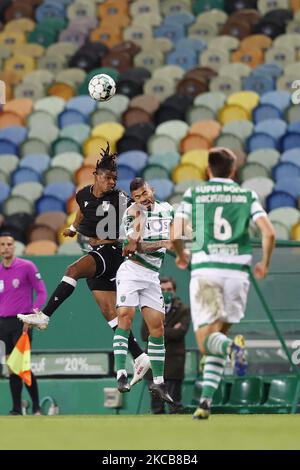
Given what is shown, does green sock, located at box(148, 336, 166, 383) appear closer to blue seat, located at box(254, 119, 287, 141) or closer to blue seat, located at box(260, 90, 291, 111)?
blue seat, located at box(254, 119, 287, 141)

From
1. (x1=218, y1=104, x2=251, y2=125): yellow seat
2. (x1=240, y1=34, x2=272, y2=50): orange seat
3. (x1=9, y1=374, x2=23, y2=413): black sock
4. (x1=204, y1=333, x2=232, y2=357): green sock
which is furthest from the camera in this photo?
(x1=240, y1=34, x2=272, y2=50): orange seat

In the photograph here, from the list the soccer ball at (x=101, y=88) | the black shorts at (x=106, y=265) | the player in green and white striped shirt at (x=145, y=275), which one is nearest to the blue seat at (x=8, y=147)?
the soccer ball at (x=101, y=88)

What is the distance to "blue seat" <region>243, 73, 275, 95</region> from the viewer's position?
22484mm

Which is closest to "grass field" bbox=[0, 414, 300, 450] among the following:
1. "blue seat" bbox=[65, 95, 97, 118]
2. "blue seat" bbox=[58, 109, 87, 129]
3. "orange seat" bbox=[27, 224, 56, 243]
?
"orange seat" bbox=[27, 224, 56, 243]

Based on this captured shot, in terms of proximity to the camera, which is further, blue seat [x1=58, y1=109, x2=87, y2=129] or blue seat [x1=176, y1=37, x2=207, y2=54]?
blue seat [x1=176, y1=37, x2=207, y2=54]

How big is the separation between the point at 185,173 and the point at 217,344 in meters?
11.2

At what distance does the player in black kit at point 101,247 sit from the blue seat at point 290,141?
8071 millimetres

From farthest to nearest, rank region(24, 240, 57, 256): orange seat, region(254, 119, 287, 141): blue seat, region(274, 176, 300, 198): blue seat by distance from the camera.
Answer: region(254, 119, 287, 141): blue seat → region(274, 176, 300, 198): blue seat → region(24, 240, 57, 256): orange seat

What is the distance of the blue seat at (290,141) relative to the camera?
809 inches

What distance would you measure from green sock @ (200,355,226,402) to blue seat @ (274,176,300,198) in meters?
9.76

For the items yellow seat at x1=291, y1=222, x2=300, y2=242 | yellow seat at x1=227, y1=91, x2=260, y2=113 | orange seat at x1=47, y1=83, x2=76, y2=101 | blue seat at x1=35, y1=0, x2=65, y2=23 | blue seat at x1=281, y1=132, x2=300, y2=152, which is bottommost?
yellow seat at x1=291, y1=222, x2=300, y2=242

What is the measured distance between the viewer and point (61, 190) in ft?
68.4

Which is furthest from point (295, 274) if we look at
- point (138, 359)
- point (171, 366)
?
point (138, 359)

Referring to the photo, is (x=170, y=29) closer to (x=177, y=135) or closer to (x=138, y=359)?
(x=177, y=135)
